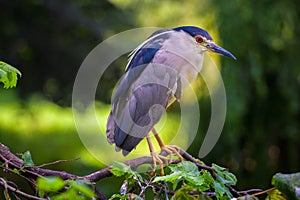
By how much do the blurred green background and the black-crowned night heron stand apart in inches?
49.1

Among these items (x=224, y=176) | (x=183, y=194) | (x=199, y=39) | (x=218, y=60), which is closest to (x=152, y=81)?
(x=199, y=39)

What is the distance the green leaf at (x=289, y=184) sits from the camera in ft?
4.06

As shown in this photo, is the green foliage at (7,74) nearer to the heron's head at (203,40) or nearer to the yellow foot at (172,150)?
the yellow foot at (172,150)

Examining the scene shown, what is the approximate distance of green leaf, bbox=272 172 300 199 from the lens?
4.06ft

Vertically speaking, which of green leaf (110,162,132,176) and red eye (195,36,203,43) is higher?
red eye (195,36,203,43)

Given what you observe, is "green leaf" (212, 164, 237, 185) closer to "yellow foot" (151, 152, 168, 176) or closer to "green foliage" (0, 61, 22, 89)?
"yellow foot" (151, 152, 168, 176)

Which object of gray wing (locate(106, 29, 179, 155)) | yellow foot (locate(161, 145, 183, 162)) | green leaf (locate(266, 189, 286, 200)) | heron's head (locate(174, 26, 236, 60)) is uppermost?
heron's head (locate(174, 26, 236, 60))

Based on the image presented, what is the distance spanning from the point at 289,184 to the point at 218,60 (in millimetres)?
2337

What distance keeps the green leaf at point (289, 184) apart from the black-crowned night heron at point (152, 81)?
1.43 feet

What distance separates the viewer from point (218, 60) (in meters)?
3.55

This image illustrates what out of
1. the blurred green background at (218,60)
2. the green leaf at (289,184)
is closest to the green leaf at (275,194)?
the green leaf at (289,184)

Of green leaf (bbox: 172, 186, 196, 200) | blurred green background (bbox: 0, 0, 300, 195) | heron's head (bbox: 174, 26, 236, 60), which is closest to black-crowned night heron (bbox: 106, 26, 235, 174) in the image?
heron's head (bbox: 174, 26, 236, 60)

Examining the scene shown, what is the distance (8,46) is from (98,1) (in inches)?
29.1

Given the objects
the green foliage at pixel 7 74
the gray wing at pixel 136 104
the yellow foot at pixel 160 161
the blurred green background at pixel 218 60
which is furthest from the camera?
the blurred green background at pixel 218 60
